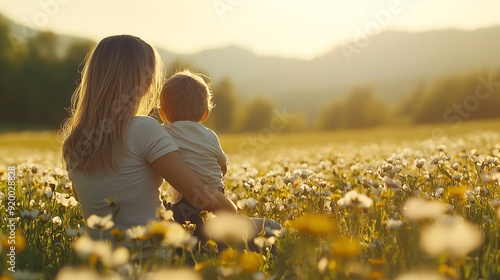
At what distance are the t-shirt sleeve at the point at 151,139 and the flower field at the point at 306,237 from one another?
1.33 feet

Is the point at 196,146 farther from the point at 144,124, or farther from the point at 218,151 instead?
the point at 144,124

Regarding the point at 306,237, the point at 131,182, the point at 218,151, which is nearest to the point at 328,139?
the point at 218,151

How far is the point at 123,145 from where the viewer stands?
378 centimetres

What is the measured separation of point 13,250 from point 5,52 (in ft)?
221

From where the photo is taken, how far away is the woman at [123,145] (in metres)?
3.74

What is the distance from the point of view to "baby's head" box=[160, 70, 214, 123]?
14.2ft

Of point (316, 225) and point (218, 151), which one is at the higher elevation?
point (316, 225)

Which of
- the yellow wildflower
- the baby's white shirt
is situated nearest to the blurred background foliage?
the baby's white shirt

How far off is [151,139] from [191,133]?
0.61 meters

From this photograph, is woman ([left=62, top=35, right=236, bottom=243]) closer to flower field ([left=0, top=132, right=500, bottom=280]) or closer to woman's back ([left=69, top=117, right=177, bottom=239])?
woman's back ([left=69, top=117, right=177, bottom=239])

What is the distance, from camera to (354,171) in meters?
6.49

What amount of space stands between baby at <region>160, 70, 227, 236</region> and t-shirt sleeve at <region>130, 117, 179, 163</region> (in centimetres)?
53

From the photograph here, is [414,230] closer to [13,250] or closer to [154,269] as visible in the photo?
[154,269]

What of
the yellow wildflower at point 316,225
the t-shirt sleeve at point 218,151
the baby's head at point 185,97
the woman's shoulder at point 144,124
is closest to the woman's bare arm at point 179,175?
the woman's shoulder at point 144,124
